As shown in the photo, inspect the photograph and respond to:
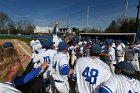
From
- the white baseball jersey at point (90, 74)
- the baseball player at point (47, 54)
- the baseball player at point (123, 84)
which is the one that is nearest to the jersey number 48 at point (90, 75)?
the white baseball jersey at point (90, 74)

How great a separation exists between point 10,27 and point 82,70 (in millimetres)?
86529

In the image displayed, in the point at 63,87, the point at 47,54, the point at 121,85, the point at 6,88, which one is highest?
the point at 6,88

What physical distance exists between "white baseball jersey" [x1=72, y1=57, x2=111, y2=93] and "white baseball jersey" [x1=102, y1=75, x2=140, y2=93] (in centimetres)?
62

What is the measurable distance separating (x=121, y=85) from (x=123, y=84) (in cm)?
4

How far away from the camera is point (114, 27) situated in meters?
74.2

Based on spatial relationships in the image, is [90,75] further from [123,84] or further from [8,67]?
[8,67]

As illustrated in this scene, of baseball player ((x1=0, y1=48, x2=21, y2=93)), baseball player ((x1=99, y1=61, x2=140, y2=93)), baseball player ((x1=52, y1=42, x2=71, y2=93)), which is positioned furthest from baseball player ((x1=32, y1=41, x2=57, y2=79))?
baseball player ((x1=0, y1=48, x2=21, y2=93))

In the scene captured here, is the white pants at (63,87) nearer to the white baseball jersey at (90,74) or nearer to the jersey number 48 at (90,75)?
the white baseball jersey at (90,74)

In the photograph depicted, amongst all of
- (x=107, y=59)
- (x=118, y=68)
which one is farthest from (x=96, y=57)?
(x=107, y=59)

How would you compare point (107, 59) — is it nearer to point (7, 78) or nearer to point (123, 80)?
point (123, 80)

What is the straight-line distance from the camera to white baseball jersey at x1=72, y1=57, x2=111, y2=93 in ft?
15.4

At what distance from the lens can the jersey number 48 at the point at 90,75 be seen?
4.67 m

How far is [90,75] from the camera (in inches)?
186

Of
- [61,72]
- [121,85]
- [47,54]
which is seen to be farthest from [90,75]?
[47,54]
